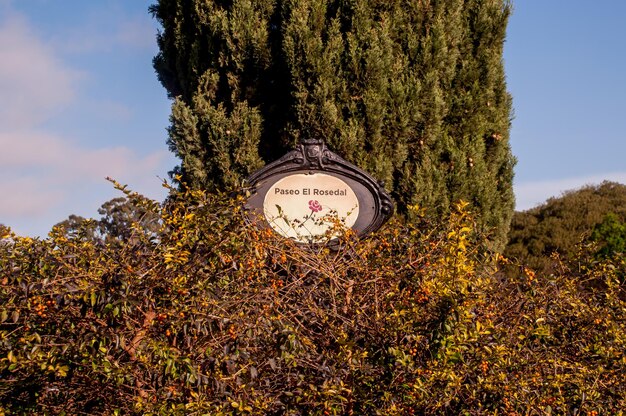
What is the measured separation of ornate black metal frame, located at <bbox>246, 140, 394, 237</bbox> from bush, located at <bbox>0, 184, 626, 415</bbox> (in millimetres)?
2721

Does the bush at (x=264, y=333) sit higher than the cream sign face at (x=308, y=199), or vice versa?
the cream sign face at (x=308, y=199)

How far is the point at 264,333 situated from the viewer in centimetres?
404

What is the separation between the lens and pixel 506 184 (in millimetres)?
10039

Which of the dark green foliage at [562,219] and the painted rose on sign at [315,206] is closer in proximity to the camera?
the painted rose on sign at [315,206]

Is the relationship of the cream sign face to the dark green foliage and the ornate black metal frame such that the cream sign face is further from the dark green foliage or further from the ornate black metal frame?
the dark green foliage

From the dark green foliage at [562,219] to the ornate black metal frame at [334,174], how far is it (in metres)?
12.5

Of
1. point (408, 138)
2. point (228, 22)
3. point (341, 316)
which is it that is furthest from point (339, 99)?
point (341, 316)

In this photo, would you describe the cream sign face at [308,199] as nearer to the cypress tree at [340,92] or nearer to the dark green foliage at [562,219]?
the cypress tree at [340,92]

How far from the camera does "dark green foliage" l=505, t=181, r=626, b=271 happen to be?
20922 millimetres

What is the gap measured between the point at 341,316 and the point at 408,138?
4865 millimetres

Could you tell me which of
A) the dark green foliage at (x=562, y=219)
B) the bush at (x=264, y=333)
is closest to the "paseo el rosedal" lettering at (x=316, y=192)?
the bush at (x=264, y=333)

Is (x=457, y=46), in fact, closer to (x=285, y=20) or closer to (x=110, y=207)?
(x=285, y=20)

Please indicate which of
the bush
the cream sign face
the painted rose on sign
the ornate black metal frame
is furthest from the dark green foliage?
the bush

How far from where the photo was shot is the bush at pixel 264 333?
383 centimetres
